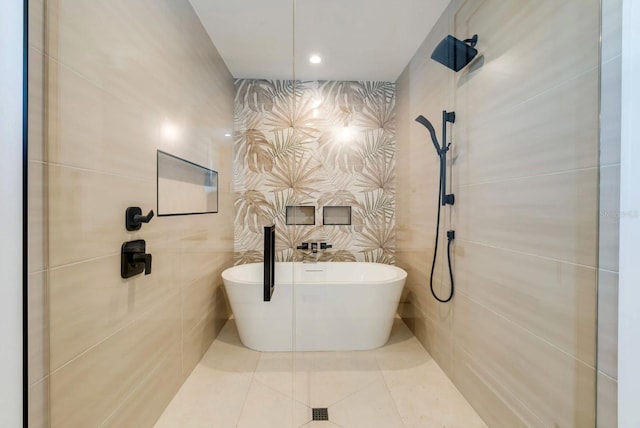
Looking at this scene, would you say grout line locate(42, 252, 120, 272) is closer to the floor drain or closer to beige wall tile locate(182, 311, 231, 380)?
beige wall tile locate(182, 311, 231, 380)

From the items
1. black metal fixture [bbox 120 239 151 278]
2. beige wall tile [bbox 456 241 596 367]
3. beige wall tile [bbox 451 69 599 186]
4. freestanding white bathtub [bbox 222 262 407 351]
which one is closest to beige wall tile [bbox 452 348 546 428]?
beige wall tile [bbox 456 241 596 367]

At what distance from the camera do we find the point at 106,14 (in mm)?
1089

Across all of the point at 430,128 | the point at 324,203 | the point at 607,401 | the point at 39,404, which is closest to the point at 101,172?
the point at 39,404

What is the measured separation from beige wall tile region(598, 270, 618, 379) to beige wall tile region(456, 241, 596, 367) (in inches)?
0.8

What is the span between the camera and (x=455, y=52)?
1692mm

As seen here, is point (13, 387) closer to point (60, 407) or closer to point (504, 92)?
point (60, 407)

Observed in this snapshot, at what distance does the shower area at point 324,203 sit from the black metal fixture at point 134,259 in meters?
0.01

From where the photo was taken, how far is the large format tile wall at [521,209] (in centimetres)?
99

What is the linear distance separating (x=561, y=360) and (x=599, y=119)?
935 mm

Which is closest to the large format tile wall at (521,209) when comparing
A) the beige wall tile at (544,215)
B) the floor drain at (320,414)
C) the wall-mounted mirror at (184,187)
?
the beige wall tile at (544,215)

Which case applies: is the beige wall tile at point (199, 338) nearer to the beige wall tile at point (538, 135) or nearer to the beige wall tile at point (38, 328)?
the beige wall tile at point (38, 328)

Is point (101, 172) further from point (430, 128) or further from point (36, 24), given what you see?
point (430, 128)

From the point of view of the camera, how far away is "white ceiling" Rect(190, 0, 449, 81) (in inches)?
71.6

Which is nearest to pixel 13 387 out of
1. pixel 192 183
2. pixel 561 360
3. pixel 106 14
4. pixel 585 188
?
pixel 192 183
